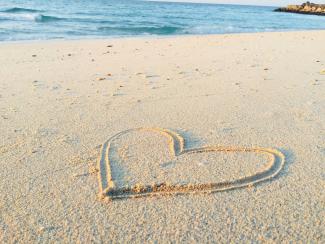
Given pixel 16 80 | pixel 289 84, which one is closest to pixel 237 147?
pixel 289 84

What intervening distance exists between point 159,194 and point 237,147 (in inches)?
27.5

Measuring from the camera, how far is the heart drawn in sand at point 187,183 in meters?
1.65

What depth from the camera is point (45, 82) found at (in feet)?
12.6

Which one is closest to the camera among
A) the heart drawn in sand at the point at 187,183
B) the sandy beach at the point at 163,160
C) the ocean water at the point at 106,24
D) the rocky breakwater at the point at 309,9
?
the sandy beach at the point at 163,160

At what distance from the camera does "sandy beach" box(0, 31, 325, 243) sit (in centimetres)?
143

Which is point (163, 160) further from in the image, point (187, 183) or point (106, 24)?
point (106, 24)

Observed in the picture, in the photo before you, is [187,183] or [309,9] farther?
[309,9]

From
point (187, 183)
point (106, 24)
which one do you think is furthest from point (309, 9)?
point (187, 183)

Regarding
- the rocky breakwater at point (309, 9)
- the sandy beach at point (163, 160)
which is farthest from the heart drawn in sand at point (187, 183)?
the rocky breakwater at point (309, 9)

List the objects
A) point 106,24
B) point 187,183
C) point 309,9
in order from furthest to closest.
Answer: point 309,9
point 106,24
point 187,183

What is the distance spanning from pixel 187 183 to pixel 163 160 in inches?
11.1

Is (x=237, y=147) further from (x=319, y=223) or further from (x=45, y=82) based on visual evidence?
(x=45, y=82)

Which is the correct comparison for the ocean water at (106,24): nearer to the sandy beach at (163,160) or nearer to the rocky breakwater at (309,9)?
the sandy beach at (163,160)

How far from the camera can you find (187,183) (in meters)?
1.71
